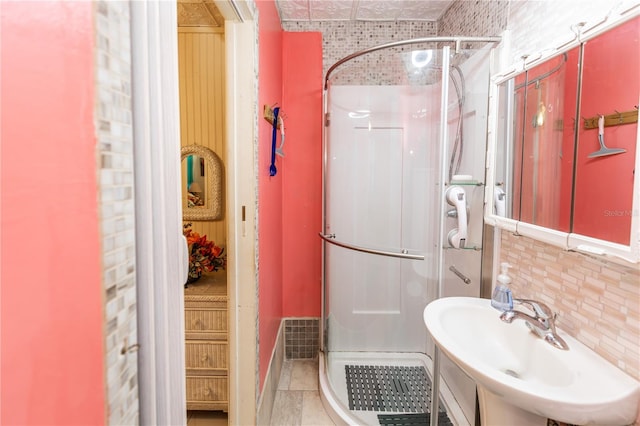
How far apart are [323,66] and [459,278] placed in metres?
1.70

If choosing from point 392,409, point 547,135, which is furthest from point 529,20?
point 392,409

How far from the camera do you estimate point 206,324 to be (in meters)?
1.79

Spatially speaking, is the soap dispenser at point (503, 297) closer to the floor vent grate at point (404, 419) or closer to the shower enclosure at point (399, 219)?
the shower enclosure at point (399, 219)

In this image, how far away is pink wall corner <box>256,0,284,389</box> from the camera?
1631 mm

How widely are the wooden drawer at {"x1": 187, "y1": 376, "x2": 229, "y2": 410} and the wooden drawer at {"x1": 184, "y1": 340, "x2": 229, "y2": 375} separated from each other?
0.18 ft

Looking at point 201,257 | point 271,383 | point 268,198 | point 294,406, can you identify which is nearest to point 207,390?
point 271,383

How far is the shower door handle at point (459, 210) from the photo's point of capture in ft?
5.02

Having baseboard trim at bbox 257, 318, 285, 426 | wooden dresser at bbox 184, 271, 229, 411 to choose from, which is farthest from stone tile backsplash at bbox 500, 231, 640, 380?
wooden dresser at bbox 184, 271, 229, 411

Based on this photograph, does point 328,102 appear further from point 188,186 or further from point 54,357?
point 54,357

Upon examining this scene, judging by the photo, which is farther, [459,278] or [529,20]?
[459,278]

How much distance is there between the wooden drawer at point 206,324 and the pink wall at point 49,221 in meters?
1.38

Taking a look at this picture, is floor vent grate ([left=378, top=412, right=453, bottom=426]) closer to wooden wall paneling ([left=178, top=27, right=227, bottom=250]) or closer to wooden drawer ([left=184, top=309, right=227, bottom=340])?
wooden drawer ([left=184, top=309, right=227, bottom=340])

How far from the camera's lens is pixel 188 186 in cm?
212

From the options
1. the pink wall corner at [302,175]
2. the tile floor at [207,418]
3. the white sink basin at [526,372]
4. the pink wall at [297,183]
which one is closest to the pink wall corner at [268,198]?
the pink wall at [297,183]
